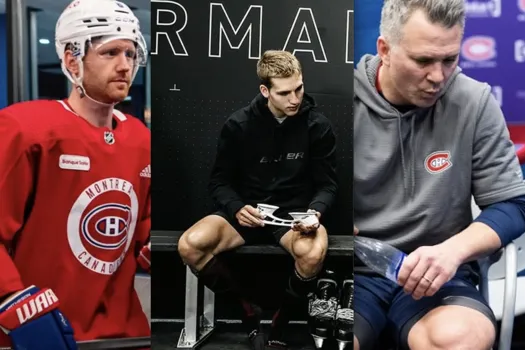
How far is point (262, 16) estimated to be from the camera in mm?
1729

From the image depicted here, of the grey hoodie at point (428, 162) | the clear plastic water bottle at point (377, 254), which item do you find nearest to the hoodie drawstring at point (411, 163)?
the grey hoodie at point (428, 162)

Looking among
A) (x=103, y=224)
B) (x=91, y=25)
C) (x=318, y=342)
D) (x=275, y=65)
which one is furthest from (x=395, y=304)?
(x=91, y=25)

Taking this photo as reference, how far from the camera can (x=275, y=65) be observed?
174 centimetres

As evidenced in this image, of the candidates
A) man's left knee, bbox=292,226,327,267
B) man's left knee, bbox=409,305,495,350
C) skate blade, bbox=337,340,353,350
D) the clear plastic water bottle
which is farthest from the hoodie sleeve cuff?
man's left knee, bbox=409,305,495,350

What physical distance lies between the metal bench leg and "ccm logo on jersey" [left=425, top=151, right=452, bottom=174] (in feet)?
2.78

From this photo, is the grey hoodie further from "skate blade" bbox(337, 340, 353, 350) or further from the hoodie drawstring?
"skate blade" bbox(337, 340, 353, 350)

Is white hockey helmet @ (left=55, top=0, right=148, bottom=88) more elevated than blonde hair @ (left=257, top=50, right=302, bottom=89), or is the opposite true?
white hockey helmet @ (left=55, top=0, right=148, bottom=88)

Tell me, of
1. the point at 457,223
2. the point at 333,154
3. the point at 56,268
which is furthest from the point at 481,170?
the point at 56,268

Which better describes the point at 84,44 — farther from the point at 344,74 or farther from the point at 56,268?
the point at 344,74

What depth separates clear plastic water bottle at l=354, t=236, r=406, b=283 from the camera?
5.87 ft

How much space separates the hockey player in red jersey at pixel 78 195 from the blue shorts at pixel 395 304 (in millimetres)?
756

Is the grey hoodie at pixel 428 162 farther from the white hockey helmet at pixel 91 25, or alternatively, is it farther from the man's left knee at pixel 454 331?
the white hockey helmet at pixel 91 25

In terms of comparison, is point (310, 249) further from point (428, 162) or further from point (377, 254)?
point (428, 162)

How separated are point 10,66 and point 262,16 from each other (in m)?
0.88
